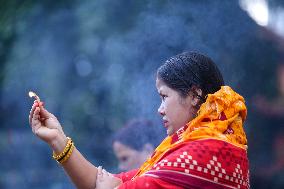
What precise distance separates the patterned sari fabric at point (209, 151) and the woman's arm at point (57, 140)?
352 mm

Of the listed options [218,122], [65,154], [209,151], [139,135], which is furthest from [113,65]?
[209,151]

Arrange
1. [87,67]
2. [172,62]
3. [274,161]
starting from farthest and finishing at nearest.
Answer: [87,67]
[274,161]
[172,62]

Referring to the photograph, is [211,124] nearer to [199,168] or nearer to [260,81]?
[199,168]

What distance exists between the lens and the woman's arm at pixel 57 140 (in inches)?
100

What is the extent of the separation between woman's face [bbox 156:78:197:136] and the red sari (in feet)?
0.14

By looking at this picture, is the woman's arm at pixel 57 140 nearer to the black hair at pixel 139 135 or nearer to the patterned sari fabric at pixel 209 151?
the patterned sari fabric at pixel 209 151

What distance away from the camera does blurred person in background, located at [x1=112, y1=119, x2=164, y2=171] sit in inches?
193

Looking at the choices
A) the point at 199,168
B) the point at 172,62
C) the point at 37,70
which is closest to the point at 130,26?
the point at 37,70

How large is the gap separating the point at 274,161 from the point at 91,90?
7.73 ft

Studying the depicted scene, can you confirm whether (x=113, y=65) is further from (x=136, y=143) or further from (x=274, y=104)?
(x=274, y=104)

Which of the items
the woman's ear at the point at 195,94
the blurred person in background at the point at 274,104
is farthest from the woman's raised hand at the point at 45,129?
the blurred person in background at the point at 274,104

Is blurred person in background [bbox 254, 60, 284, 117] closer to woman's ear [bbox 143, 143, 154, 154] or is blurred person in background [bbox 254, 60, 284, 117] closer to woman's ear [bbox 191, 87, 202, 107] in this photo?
woman's ear [bbox 143, 143, 154, 154]

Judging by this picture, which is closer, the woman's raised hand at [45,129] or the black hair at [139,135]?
the woman's raised hand at [45,129]

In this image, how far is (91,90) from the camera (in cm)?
653
